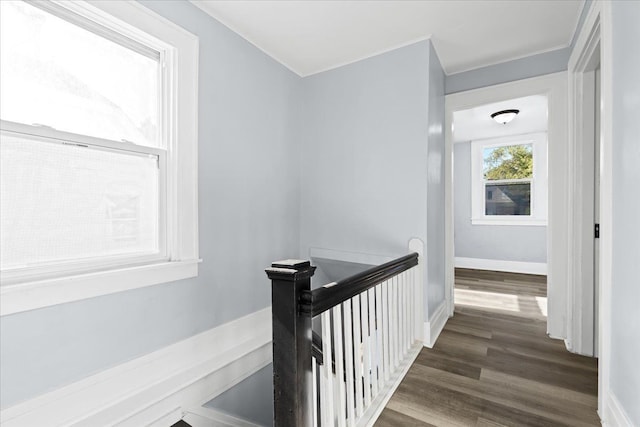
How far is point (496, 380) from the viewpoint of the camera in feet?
6.22

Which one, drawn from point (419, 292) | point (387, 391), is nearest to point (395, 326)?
point (387, 391)

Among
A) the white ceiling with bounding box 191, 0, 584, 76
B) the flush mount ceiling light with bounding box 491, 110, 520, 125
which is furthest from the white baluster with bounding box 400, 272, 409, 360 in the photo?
the flush mount ceiling light with bounding box 491, 110, 520, 125

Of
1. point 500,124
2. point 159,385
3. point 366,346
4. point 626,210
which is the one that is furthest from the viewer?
point 500,124

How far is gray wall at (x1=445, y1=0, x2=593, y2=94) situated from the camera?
8.27ft

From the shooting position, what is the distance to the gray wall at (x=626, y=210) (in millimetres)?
1149

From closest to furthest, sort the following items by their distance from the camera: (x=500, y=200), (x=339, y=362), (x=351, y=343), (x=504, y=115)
Answer: (x=339, y=362)
(x=351, y=343)
(x=504, y=115)
(x=500, y=200)

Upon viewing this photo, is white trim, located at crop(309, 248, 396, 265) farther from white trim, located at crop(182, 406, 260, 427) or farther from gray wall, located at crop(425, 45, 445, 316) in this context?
white trim, located at crop(182, 406, 260, 427)

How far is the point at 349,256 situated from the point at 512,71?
221 centimetres

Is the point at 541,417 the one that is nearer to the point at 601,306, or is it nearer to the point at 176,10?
the point at 601,306

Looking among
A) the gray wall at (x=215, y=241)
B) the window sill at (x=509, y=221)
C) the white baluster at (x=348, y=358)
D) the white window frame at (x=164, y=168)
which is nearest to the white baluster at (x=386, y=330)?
the white baluster at (x=348, y=358)

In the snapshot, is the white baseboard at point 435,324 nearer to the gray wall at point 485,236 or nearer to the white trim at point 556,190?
the white trim at point 556,190

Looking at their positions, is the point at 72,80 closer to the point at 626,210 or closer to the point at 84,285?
the point at 84,285

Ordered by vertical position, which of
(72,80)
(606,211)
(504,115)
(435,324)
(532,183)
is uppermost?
(504,115)

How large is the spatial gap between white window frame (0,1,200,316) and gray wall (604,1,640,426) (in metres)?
2.18
